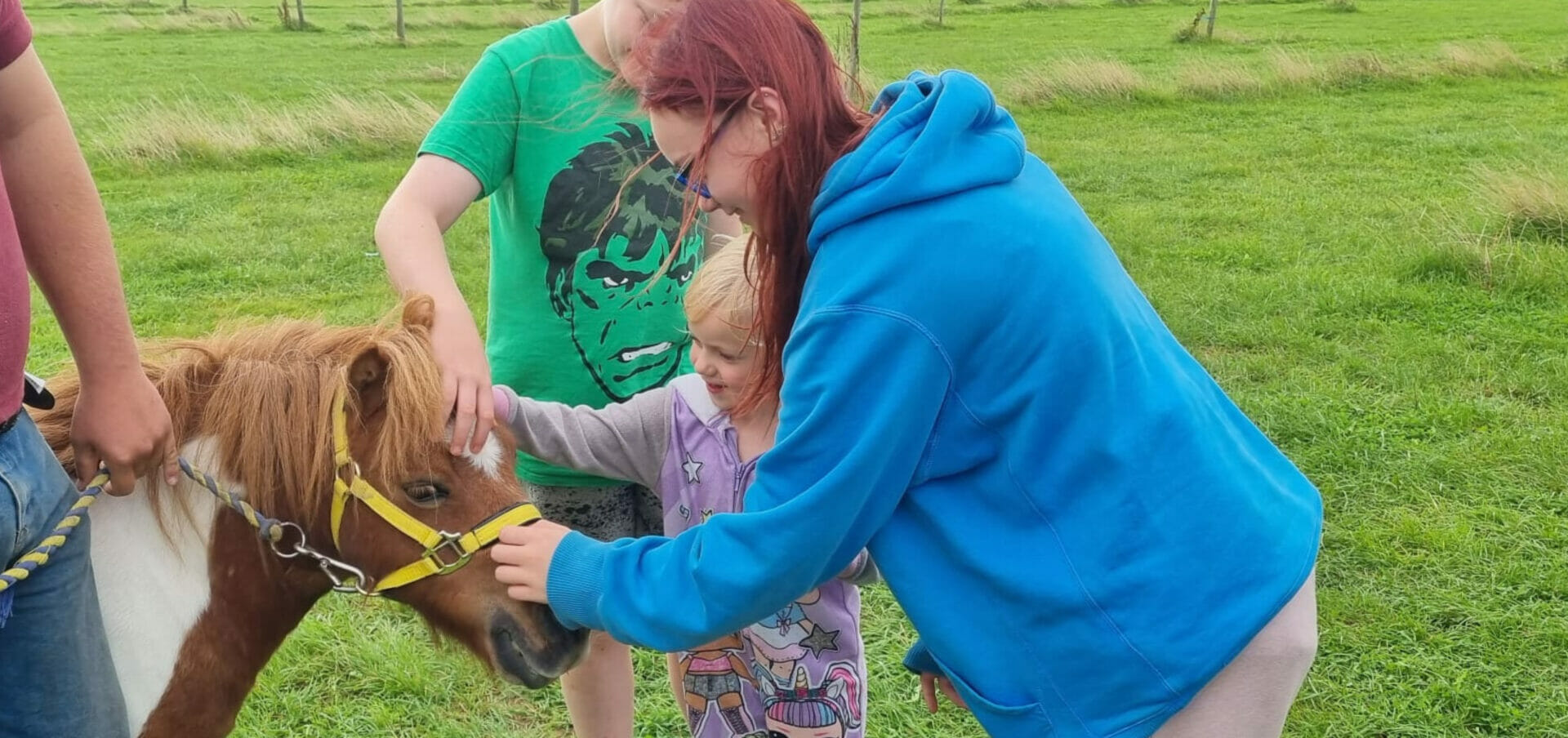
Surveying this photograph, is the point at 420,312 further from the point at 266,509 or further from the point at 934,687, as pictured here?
the point at 934,687

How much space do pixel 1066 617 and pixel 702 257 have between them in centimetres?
142

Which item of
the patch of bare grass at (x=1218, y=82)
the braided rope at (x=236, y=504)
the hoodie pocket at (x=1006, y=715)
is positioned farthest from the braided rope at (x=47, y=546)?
the patch of bare grass at (x=1218, y=82)

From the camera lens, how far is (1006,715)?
5.27ft

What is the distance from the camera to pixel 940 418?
4.88 feet

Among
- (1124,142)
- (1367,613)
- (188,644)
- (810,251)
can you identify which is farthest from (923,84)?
(1124,142)

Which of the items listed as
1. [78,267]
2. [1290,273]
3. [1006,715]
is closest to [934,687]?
[1006,715]

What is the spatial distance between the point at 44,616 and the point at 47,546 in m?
0.10

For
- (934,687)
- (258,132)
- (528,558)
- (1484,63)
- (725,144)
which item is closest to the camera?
(725,144)

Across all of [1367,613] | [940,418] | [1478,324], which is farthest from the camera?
[1478,324]

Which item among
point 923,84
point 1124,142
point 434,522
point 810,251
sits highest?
point 923,84

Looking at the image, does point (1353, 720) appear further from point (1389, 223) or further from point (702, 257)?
point (1389, 223)

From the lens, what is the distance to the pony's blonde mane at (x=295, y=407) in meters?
1.92

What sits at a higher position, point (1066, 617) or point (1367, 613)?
point (1066, 617)

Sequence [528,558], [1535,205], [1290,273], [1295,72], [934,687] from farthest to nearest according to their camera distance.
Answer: [1295,72] → [1535,205] → [1290,273] → [934,687] → [528,558]
